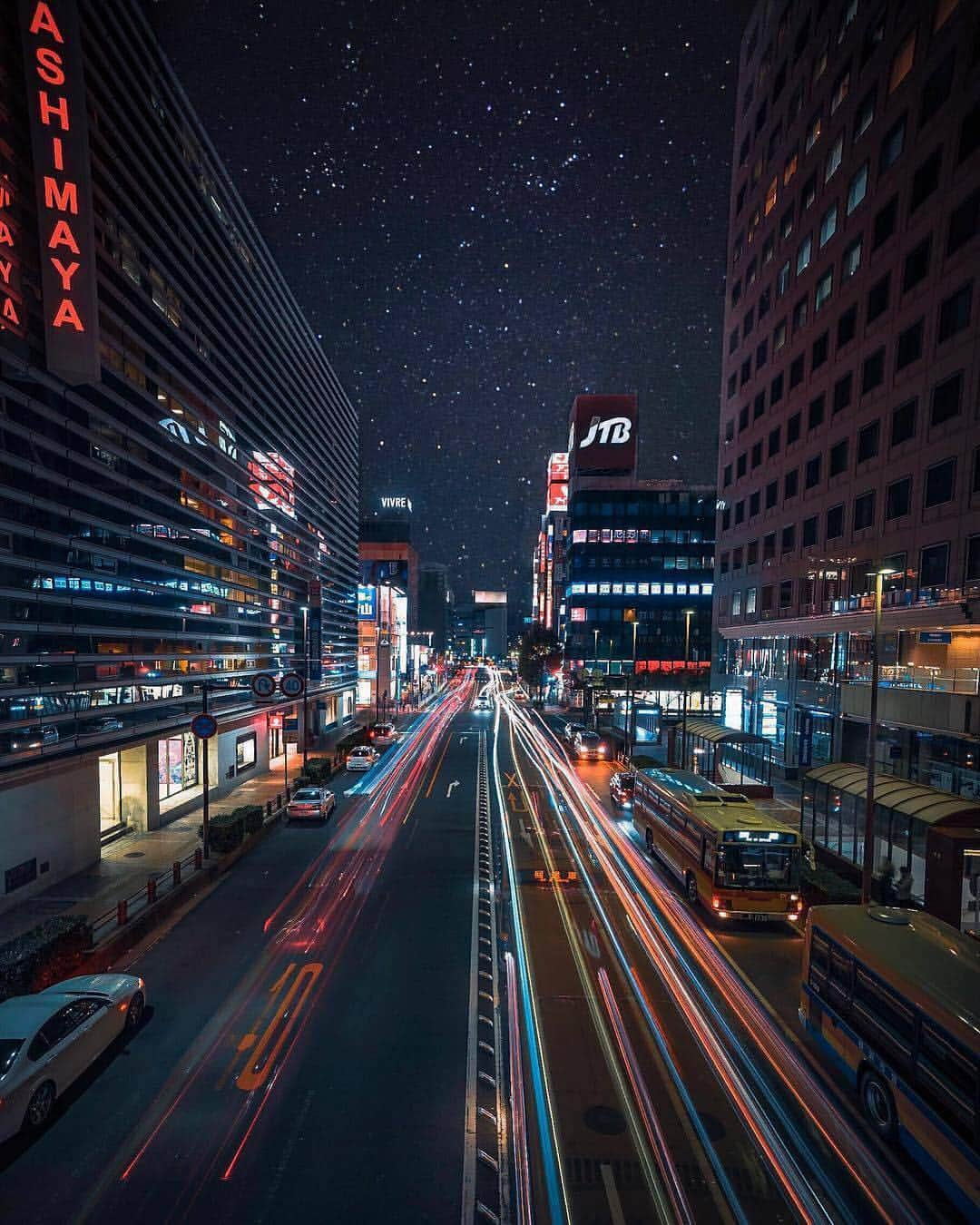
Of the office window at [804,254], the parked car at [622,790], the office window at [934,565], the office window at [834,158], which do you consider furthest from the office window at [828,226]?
the parked car at [622,790]

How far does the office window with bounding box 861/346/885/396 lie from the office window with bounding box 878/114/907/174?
8.30 meters

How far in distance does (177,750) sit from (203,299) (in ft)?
74.0

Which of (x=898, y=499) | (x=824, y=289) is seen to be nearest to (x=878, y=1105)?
(x=898, y=499)

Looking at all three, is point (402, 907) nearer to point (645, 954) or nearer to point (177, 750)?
point (645, 954)

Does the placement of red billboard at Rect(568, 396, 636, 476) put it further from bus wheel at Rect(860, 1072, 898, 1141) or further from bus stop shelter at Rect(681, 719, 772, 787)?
bus wheel at Rect(860, 1072, 898, 1141)

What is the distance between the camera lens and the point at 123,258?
77.4ft

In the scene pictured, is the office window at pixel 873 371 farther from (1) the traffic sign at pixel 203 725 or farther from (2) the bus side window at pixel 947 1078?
(1) the traffic sign at pixel 203 725

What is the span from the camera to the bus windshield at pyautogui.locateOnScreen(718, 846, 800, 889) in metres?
16.4

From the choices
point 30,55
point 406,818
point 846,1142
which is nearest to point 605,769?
point 406,818

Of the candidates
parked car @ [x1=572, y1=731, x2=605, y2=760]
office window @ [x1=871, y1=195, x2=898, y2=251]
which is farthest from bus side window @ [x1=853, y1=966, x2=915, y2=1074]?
parked car @ [x1=572, y1=731, x2=605, y2=760]

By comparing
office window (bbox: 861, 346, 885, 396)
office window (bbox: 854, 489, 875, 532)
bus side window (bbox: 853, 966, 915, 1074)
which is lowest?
bus side window (bbox: 853, 966, 915, 1074)

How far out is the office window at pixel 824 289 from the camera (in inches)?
1300

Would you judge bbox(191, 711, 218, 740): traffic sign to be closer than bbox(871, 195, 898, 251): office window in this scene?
Yes

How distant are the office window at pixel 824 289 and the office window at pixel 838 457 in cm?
833
